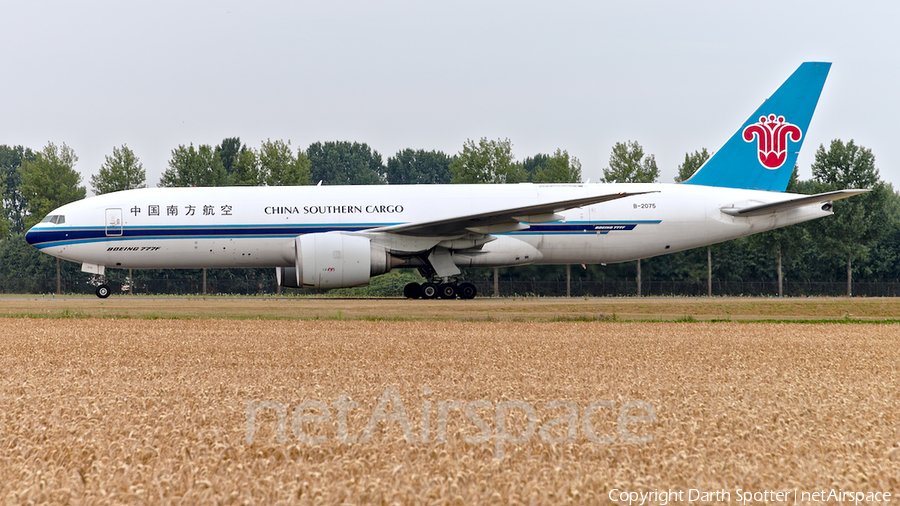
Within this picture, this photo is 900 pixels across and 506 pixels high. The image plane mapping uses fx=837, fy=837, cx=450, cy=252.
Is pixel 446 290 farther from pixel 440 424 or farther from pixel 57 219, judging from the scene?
pixel 440 424

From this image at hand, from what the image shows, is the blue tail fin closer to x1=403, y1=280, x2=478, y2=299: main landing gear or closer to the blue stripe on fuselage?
the blue stripe on fuselage

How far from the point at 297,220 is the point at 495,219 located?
5.60 metres

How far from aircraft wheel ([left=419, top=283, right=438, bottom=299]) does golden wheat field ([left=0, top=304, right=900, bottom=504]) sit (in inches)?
456

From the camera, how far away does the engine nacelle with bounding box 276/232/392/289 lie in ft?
68.9

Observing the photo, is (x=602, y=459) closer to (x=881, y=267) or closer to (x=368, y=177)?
(x=881, y=267)

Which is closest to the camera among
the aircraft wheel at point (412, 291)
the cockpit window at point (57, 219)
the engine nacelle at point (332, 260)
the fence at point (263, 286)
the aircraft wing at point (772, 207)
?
the engine nacelle at point (332, 260)

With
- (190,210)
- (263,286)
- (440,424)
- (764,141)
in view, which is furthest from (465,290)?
(263,286)

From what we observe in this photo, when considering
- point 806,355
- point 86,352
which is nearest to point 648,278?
point 806,355

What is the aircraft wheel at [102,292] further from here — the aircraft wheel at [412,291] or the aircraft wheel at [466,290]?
the aircraft wheel at [466,290]

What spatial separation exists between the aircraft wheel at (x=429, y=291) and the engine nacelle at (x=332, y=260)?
2.22 metres

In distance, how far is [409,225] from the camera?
858 inches

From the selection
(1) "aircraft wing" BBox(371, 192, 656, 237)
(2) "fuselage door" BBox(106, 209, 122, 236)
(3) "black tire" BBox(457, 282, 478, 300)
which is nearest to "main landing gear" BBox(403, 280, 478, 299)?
(3) "black tire" BBox(457, 282, 478, 300)

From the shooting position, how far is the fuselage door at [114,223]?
23.2 m

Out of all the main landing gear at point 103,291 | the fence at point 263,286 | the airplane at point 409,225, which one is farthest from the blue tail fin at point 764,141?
the main landing gear at point 103,291
